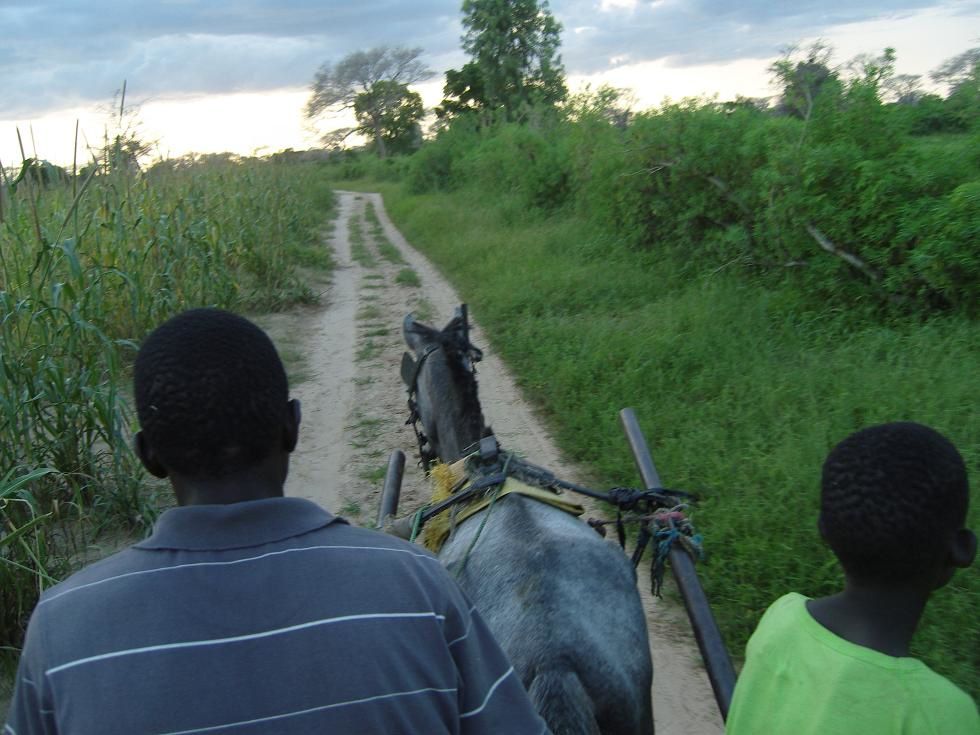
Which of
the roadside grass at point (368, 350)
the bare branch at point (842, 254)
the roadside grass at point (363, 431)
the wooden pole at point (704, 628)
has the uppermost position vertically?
the bare branch at point (842, 254)

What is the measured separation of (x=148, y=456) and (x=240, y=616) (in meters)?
0.35

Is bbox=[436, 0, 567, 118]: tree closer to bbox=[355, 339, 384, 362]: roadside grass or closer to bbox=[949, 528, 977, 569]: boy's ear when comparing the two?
bbox=[355, 339, 384, 362]: roadside grass

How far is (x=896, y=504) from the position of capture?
151 centimetres

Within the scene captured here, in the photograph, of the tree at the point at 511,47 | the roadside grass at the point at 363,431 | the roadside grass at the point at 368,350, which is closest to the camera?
the roadside grass at the point at 363,431

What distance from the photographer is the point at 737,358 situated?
641cm

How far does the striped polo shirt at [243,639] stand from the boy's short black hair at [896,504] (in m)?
0.76

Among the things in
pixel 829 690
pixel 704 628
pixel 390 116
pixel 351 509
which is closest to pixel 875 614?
pixel 829 690

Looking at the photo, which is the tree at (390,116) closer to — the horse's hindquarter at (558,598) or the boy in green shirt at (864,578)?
the horse's hindquarter at (558,598)

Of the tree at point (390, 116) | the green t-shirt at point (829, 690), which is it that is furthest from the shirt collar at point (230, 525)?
the tree at point (390, 116)

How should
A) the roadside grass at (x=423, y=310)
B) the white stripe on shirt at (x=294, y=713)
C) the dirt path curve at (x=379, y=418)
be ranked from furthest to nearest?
the roadside grass at (x=423, y=310)
the dirt path curve at (x=379, y=418)
the white stripe on shirt at (x=294, y=713)

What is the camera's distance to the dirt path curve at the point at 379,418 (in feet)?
11.9

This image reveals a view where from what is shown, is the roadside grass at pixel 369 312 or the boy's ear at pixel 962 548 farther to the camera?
the roadside grass at pixel 369 312

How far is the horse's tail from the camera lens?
6.59ft

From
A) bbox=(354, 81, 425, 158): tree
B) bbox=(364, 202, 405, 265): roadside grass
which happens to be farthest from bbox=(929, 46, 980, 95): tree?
bbox=(354, 81, 425, 158): tree
